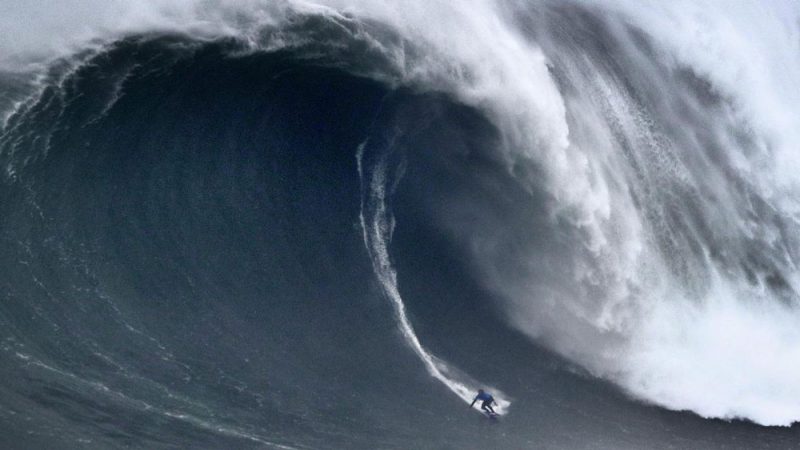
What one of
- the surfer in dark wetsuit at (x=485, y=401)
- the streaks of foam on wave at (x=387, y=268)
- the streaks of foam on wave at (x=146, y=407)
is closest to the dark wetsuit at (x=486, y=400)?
the surfer in dark wetsuit at (x=485, y=401)

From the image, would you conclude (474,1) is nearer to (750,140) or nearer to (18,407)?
(750,140)

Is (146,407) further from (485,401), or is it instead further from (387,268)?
(485,401)

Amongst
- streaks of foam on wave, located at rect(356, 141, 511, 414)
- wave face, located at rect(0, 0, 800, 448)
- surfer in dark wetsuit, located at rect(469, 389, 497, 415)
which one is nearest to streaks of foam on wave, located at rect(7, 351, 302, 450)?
wave face, located at rect(0, 0, 800, 448)

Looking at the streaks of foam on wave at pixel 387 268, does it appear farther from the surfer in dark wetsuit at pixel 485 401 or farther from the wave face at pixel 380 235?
the surfer in dark wetsuit at pixel 485 401

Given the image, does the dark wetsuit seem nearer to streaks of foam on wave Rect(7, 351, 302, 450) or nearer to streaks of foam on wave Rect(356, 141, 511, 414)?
streaks of foam on wave Rect(356, 141, 511, 414)

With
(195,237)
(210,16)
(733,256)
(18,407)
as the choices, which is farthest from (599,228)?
(18,407)

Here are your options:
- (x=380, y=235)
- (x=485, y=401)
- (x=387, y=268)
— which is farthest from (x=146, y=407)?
(x=485, y=401)
